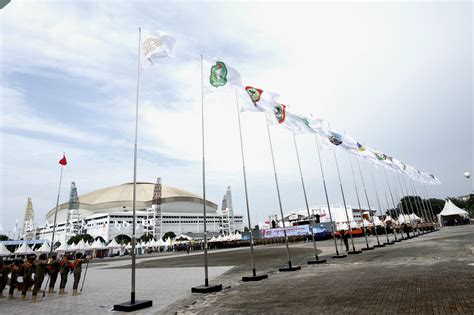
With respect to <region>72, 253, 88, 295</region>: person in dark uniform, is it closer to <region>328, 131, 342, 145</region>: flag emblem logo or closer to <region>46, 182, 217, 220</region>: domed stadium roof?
<region>328, 131, 342, 145</region>: flag emblem logo

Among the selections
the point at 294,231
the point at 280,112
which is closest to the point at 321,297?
Answer: the point at 280,112

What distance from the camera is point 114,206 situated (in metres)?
152

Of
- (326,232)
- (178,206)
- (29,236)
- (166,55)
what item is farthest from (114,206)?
(166,55)

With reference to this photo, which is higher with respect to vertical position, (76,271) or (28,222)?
(28,222)

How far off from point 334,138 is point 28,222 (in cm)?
19926

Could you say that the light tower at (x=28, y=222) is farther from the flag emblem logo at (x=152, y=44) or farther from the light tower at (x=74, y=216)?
the flag emblem logo at (x=152, y=44)

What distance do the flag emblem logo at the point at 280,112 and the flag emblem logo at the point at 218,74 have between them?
3962mm

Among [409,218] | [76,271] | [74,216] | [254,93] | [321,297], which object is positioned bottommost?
[321,297]

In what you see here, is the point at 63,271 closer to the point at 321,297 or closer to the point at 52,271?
the point at 52,271

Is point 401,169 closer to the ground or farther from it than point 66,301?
farther from it

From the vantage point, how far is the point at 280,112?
1827 cm

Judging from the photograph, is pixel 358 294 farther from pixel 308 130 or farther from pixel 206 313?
pixel 308 130

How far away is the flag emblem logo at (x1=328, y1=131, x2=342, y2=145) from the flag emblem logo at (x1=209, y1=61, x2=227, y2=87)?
10.2 m

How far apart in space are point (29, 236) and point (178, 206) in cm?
8183
